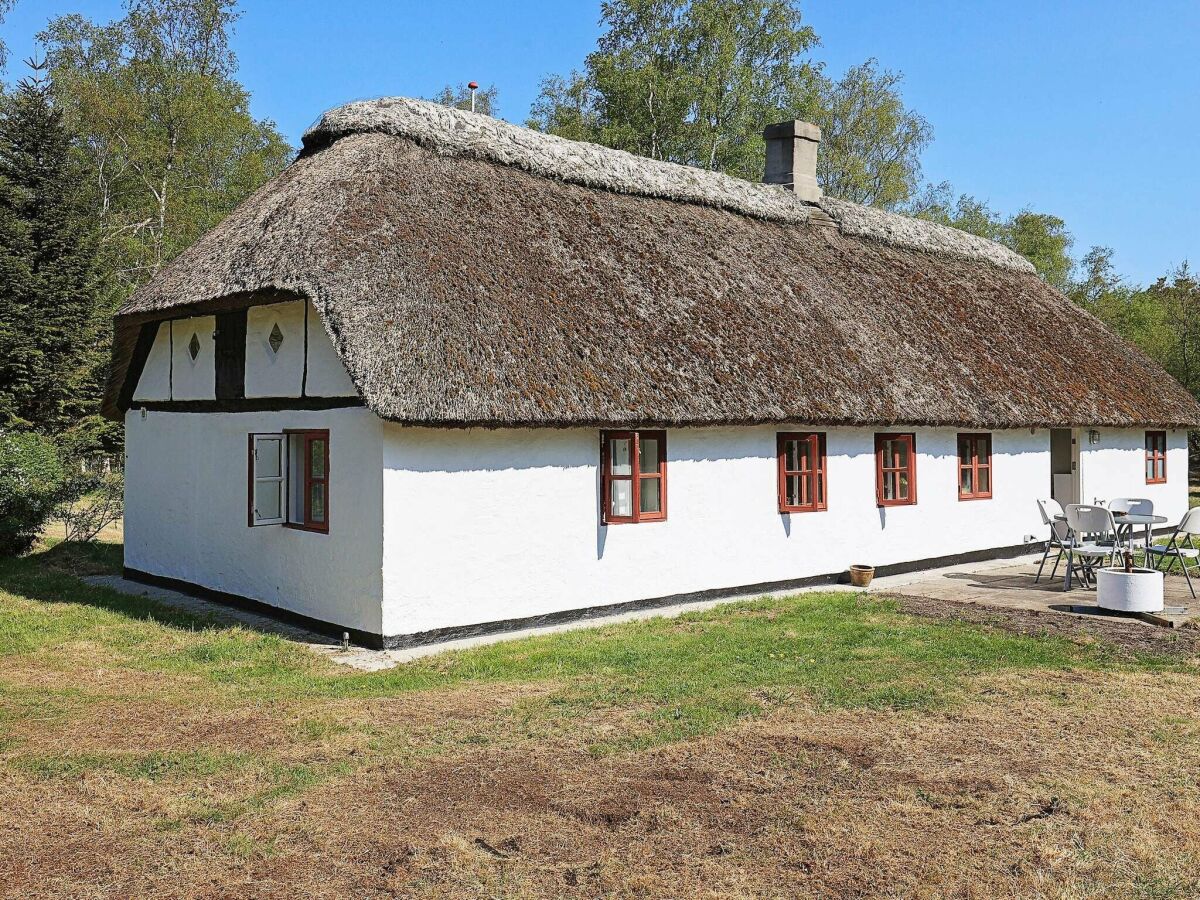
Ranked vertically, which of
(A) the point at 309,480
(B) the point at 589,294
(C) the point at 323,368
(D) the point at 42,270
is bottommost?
(A) the point at 309,480

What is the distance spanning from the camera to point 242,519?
36.0 feet

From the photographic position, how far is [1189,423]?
18.0 m

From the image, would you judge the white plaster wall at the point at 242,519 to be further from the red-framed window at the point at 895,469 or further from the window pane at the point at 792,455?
the red-framed window at the point at 895,469

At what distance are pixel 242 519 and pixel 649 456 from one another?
14.9 feet

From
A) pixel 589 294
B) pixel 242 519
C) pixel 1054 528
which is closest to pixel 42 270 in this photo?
pixel 242 519

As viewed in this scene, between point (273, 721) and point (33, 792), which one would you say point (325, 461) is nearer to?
→ point (273, 721)

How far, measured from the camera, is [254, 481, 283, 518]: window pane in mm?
10094

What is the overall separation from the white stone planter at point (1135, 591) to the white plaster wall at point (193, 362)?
10.1m

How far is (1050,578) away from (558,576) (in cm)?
707

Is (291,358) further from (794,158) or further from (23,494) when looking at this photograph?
(794,158)

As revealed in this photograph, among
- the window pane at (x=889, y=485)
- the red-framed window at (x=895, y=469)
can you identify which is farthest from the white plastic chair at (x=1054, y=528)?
the window pane at (x=889, y=485)

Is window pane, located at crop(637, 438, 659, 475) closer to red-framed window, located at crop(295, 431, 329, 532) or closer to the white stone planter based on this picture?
red-framed window, located at crop(295, 431, 329, 532)

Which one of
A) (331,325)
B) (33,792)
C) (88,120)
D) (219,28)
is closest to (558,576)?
(331,325)

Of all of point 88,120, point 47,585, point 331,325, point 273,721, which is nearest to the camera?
point 273,721
